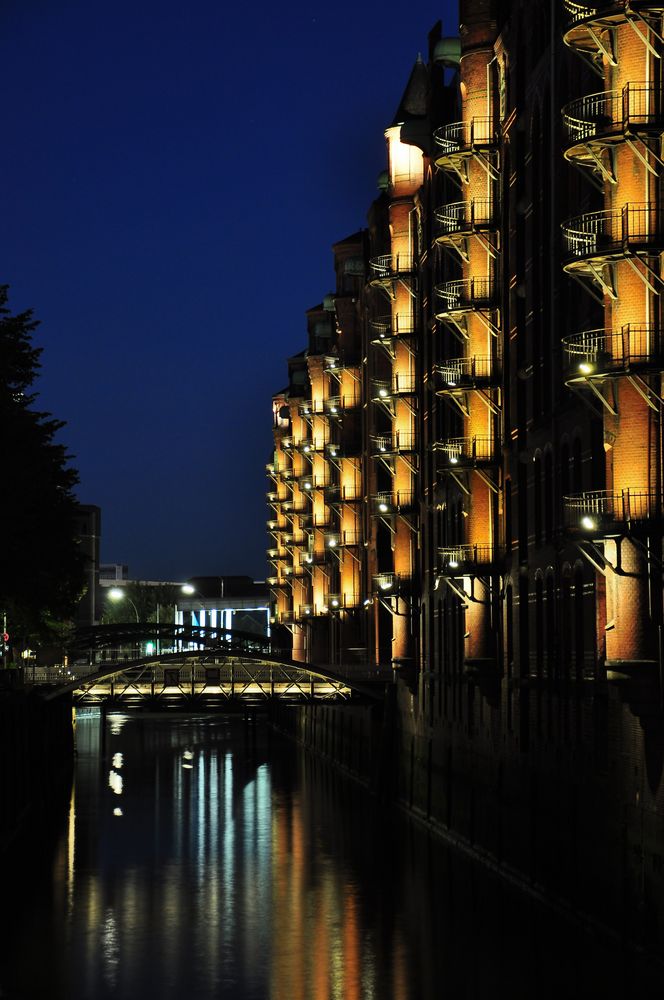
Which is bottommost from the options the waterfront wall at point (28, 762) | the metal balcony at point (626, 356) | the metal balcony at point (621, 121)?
the waterfront wall at point (28, 762)

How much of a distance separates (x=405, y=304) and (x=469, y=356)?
16405 mm

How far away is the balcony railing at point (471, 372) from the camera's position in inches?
2260

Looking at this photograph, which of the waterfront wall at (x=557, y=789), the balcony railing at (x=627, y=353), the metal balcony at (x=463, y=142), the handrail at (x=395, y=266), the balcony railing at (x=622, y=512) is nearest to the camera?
the waterfront wall at (x=557, y=789)

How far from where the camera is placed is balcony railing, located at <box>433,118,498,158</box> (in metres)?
57.0

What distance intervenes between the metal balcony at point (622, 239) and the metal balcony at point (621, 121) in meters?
1.22

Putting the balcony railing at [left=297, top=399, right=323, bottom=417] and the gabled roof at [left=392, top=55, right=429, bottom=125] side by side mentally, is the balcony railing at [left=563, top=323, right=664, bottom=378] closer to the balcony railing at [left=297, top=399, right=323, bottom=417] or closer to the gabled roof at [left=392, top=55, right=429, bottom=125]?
Answer: the gabled roof at [left=392, top=55, right=429, bottom=125]

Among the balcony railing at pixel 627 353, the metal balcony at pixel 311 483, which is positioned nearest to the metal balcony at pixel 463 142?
the balcony railing at pixel 627 353

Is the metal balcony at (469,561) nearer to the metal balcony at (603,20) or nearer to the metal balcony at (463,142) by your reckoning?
the metal balcony at (463,142)

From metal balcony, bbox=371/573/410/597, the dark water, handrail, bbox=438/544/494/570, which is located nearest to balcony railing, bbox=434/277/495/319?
handrail, bbox=438/544/494/570

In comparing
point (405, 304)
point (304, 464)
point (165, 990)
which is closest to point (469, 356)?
point (405, 304)

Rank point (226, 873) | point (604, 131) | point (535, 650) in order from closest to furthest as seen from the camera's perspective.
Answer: point (604, 131) → point (535, 650) → point (226, 873)

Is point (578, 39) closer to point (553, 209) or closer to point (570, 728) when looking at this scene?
point (553, 209)

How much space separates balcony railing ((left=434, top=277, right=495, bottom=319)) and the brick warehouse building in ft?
0.32

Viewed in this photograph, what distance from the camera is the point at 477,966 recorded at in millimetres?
40844
